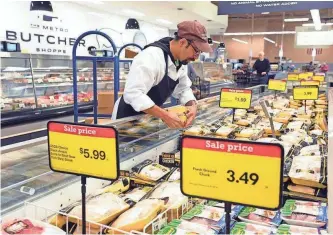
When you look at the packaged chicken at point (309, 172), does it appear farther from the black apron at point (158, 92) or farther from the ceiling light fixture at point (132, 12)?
the ceiling light fixture at point (132, 12)

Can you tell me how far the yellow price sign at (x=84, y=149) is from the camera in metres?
1.04

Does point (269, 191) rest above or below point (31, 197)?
above

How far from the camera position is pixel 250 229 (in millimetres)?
1317

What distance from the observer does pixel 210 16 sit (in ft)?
43.5

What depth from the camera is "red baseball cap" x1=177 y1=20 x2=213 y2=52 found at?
1.88m

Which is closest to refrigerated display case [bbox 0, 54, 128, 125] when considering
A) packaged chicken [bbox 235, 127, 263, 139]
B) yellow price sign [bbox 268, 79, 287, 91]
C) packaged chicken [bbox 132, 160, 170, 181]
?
yellow price sign [bbox 268, 79, 287, 91]

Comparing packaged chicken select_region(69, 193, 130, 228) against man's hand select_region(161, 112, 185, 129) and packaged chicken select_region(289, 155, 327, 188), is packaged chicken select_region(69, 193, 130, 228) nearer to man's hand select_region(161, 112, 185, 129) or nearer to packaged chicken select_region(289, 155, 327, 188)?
man's hand select_region(161, 112, 185, 129)

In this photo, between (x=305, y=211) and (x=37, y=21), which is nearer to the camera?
(x=305, y=211)

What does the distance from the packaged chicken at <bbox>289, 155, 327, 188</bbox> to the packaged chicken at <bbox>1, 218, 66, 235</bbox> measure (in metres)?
1.09

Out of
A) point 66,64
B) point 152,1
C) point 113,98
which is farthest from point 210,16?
point 113,98

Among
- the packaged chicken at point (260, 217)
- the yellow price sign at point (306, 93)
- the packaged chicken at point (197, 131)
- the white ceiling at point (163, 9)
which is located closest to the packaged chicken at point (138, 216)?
the packaged chicken at point (260, 217)

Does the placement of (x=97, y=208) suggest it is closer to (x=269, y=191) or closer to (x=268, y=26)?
(x=269, y=191)

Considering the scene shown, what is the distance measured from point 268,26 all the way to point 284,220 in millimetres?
21081

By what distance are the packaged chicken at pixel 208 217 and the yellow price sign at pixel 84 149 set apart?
19.4 inches
